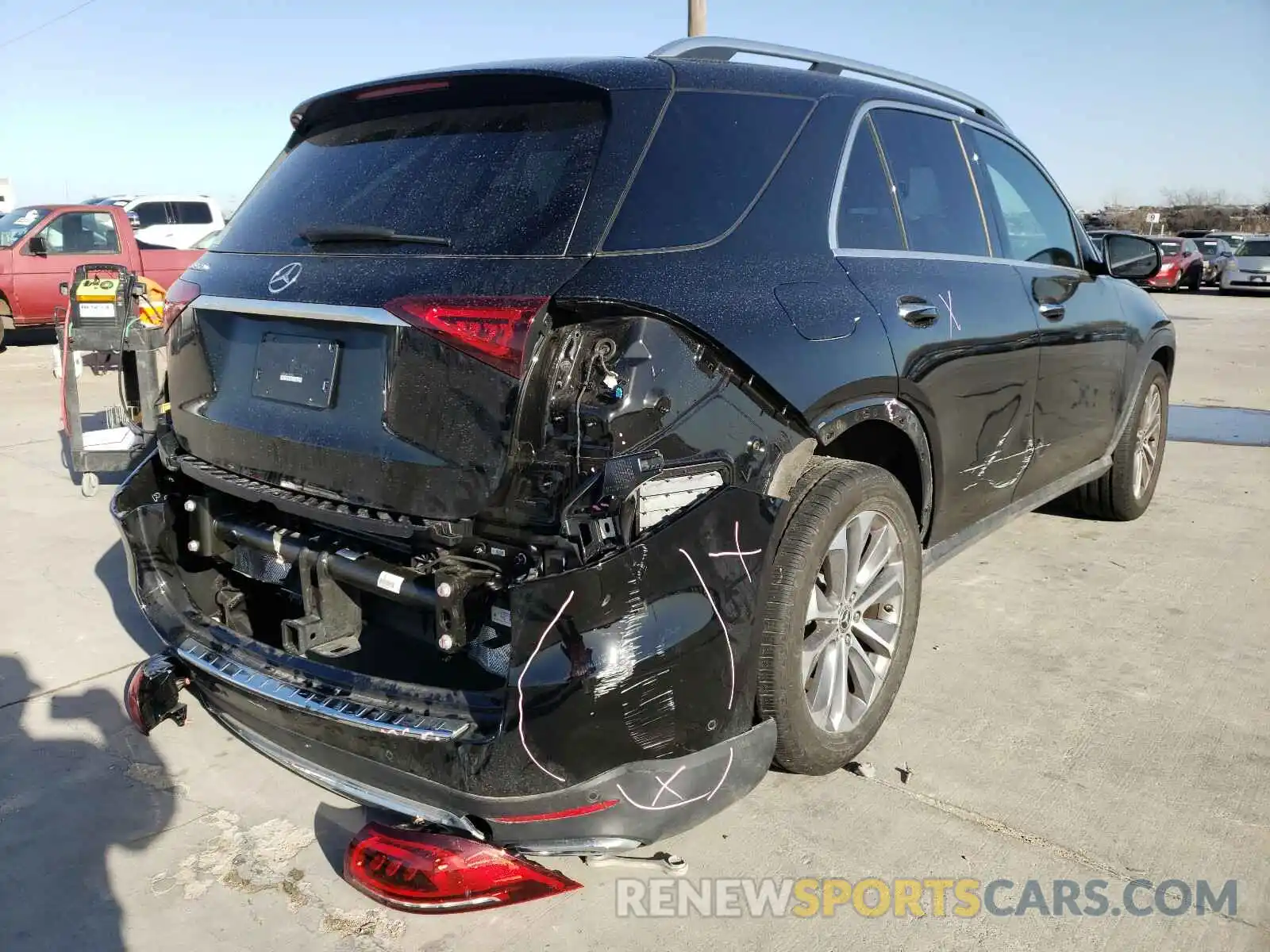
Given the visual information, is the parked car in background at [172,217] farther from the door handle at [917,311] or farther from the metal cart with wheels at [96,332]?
the door handle at [917,311]

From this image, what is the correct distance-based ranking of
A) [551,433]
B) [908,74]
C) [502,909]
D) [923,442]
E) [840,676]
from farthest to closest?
[908,74] < [923,442] < [840,676] < [502,909] < [551,433]

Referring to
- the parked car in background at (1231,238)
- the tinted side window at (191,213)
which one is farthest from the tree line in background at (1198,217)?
the tinted side window at (191,213)

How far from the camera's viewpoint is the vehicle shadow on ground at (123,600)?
12.9 ft

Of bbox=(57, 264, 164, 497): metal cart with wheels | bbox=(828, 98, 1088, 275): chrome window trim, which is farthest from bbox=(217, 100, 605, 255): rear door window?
bbox=(57, 264, 164, 497): metal cart with wheels

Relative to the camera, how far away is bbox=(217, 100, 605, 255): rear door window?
2.41 meters

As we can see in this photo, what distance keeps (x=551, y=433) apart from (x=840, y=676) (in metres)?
1.22

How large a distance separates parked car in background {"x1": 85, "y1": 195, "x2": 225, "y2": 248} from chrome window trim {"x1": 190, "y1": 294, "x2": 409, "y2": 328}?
624 inches

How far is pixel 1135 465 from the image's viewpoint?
5281 millimetres

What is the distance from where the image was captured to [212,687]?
2.69 metres

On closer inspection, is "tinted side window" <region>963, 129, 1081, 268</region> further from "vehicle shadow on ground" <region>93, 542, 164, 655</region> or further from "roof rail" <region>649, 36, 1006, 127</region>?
"vehicle shadow on ground" <region>93, 542, 164, 655</region>

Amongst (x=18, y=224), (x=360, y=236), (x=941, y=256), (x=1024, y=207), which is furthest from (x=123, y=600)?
(x=18, y=224)

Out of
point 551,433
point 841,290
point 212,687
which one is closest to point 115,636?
point 212,687

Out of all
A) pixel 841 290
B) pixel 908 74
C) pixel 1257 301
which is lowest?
pixel 1257 301

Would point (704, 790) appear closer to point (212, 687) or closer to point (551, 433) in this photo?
point (551, 433)
